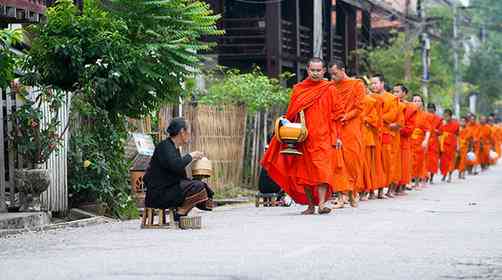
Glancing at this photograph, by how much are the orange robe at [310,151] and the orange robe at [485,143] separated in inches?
970

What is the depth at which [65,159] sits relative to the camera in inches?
634

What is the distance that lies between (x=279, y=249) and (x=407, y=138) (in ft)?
44.9

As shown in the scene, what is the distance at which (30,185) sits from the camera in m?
15.1

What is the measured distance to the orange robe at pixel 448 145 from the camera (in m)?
31.6

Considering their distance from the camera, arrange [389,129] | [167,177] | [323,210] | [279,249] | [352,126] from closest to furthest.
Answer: [279,249]
[167,177]
[323,210]
[352,126]
[389,129]

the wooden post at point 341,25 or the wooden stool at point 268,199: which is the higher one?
the wooden post at point 341,25

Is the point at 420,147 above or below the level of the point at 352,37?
below

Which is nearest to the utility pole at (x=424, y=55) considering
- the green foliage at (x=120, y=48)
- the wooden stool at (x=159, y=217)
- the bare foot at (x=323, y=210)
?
the green foliage at (x=120, y=48)

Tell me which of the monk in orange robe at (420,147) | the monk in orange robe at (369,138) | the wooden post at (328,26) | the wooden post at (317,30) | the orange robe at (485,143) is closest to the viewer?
the monk in orange robe at (369,138)

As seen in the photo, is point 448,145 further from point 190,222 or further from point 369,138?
point 190,222

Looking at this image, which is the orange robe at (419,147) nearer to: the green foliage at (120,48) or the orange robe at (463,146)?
the orange robe at (463,146)

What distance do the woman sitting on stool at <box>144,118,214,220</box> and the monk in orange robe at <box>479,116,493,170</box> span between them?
2773cm

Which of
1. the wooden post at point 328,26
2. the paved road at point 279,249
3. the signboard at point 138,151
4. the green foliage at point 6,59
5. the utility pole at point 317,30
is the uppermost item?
the wooden post at point 328,26

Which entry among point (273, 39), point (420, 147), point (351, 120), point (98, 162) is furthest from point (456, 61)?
point (98, 162)
